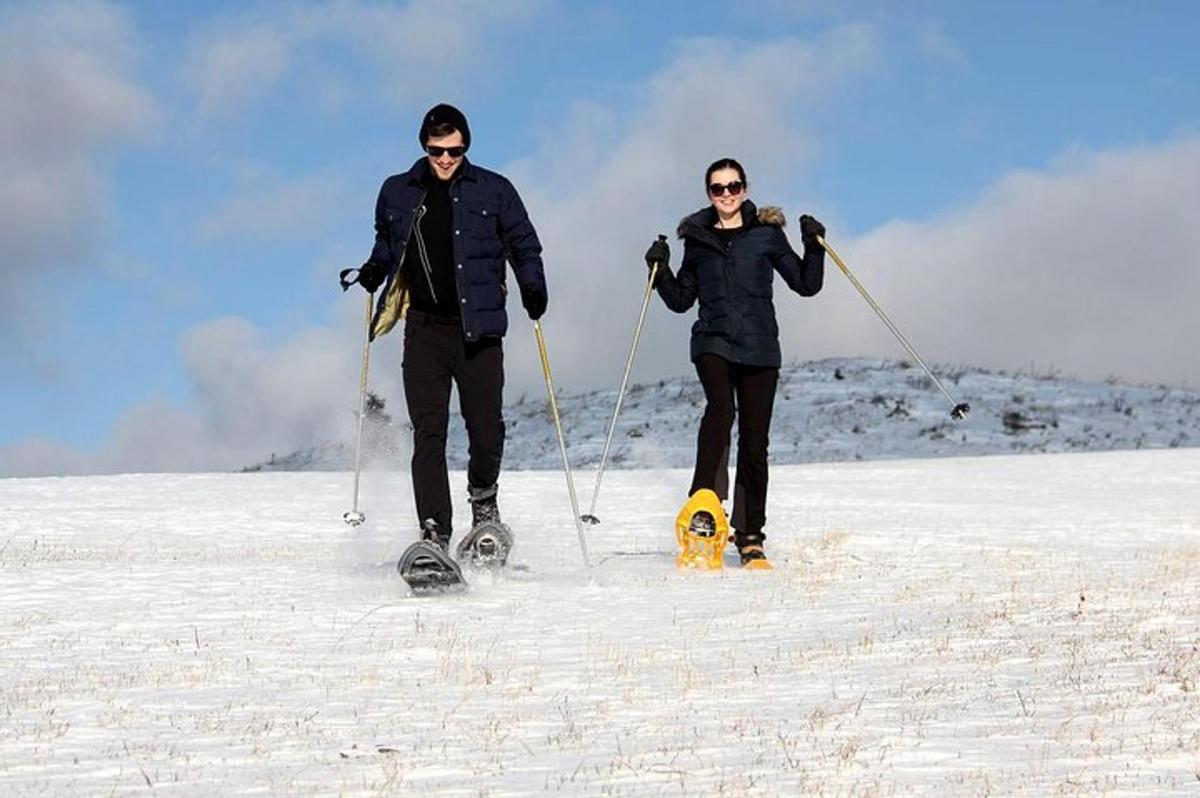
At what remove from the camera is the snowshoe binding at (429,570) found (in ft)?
26.8

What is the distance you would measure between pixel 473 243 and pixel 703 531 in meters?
2.61

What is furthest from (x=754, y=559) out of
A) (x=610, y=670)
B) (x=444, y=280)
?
(x=610, y=670)

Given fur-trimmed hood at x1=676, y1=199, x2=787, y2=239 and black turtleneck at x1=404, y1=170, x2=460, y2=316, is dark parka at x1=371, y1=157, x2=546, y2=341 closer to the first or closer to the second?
black turtleneck at x1=404, y1=170, x2=460, y2=316

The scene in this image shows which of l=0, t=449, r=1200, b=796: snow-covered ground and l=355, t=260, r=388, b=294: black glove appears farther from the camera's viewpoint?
l=355, t=260, r=388, b=294: black glove

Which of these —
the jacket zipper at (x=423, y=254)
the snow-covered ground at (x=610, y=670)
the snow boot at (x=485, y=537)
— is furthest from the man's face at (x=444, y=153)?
the snow-covered ground at (x=610, y=670)

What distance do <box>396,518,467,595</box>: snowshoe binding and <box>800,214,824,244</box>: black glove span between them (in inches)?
134

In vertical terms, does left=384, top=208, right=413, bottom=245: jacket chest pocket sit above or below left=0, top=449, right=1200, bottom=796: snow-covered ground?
above

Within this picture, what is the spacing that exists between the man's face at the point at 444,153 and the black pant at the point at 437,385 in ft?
2.73

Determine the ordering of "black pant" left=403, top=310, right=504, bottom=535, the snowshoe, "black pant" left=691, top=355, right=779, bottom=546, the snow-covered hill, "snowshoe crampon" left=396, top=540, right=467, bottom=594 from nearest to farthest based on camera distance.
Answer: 1. "snowshoe crampon" left=396, top=540, right=467, bottom=594
2. "black pant" left=403, top=310, right=504, bottom=535
3. "black pant" left=691, top=355, right=779, bottom=546
4. the snowshoe
5. the snow-covered hill

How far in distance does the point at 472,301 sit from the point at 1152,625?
3.97 m

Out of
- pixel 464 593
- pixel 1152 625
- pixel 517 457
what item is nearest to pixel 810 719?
pixel 1152 625

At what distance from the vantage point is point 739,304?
388 inches

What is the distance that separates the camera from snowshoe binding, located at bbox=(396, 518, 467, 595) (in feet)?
26.8

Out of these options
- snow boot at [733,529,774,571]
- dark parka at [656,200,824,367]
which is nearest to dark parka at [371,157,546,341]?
dark parka at [656,200,824,367]
